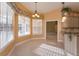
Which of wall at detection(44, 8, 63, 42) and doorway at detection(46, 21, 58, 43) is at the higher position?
wall at detection(44, 8, 63, 42)

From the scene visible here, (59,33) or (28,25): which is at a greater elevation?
(28,25)

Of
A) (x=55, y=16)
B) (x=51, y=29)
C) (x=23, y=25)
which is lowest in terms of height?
(x=51, y=29)

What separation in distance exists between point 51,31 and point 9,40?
102cm

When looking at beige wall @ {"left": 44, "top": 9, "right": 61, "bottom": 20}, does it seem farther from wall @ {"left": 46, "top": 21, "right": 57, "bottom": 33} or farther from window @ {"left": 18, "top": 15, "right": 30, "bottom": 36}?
window @ {"left": 18, "top": 15, "right": 30, "bottom": 36}

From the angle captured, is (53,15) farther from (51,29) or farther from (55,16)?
(51,29)

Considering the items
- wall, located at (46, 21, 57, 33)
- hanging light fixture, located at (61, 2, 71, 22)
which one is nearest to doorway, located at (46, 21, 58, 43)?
wall, located at (46, 21, 57, 33)

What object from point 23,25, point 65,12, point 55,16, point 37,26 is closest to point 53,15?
point 55,16

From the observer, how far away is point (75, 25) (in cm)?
Result: 281

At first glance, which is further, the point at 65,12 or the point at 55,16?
the point at 55,16

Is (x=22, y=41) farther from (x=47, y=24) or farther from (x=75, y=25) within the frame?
(x=75, y=25)

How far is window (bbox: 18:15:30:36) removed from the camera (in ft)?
8.63

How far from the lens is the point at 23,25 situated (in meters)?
2.64

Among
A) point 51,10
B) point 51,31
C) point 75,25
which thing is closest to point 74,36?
point 75,25

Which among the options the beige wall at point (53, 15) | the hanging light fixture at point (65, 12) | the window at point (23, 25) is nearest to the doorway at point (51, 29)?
the beige wall at point (53, 15)
